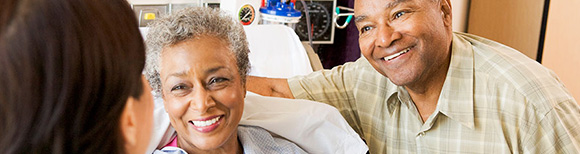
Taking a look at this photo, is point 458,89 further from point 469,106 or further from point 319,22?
point 319,22

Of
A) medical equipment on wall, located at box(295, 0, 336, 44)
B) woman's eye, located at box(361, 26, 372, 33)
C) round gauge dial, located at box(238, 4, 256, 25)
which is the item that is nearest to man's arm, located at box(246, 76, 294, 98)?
woman's eye, located at box(361, 26, 372, 33)

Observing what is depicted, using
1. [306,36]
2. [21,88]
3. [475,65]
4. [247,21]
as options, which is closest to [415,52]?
[475,65]

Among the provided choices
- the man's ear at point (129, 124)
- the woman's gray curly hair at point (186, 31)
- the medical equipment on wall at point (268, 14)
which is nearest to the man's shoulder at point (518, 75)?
the woman's gray curly hair at point (186, 31)

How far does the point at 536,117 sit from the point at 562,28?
2567 mm

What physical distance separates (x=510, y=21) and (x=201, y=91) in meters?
3.15

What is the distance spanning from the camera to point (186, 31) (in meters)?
1.58

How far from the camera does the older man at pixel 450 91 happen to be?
1.72 m

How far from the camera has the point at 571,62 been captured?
4121mm

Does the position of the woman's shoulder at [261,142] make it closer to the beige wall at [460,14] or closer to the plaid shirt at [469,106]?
the plaid shirt at [469,106]

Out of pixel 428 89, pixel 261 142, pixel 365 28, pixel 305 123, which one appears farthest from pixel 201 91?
pixel 428 89

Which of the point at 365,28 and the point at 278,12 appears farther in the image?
the point at 278,12

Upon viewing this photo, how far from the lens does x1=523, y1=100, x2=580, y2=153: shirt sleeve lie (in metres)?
1.69

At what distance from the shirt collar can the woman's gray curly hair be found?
0.62 m

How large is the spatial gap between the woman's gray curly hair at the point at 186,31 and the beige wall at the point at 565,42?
2.87 m
